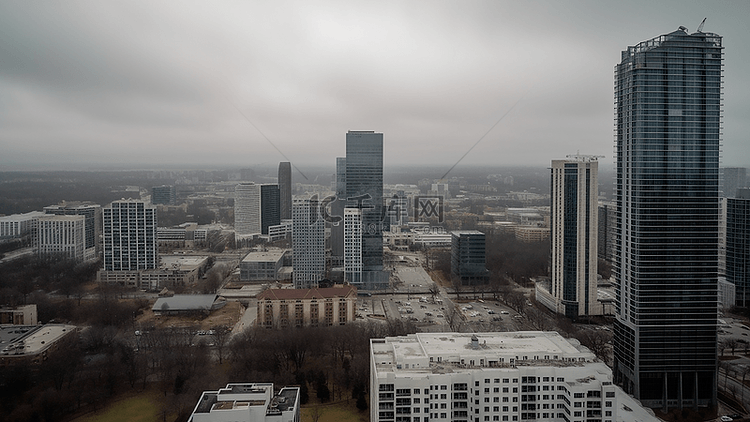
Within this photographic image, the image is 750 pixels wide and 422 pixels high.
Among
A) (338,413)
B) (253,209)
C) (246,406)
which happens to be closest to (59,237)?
(253,209)

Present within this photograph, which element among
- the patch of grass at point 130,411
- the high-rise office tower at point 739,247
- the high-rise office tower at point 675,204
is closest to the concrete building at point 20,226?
the patch of grass at point 130,411

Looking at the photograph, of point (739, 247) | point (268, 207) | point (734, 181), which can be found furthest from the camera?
point (268, 207)

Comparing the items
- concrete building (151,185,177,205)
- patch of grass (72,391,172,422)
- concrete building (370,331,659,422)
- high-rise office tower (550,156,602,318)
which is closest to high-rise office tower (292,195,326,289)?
high-rise office tower (550,156,602,318)

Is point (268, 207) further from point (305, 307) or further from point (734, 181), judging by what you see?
point (734, 181)

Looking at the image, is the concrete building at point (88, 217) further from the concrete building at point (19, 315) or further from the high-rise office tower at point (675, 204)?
the high-rise office tower at point (675, 204)

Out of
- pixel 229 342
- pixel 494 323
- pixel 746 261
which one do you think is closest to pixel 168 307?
pixel 229 342

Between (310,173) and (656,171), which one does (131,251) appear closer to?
(310,173)
